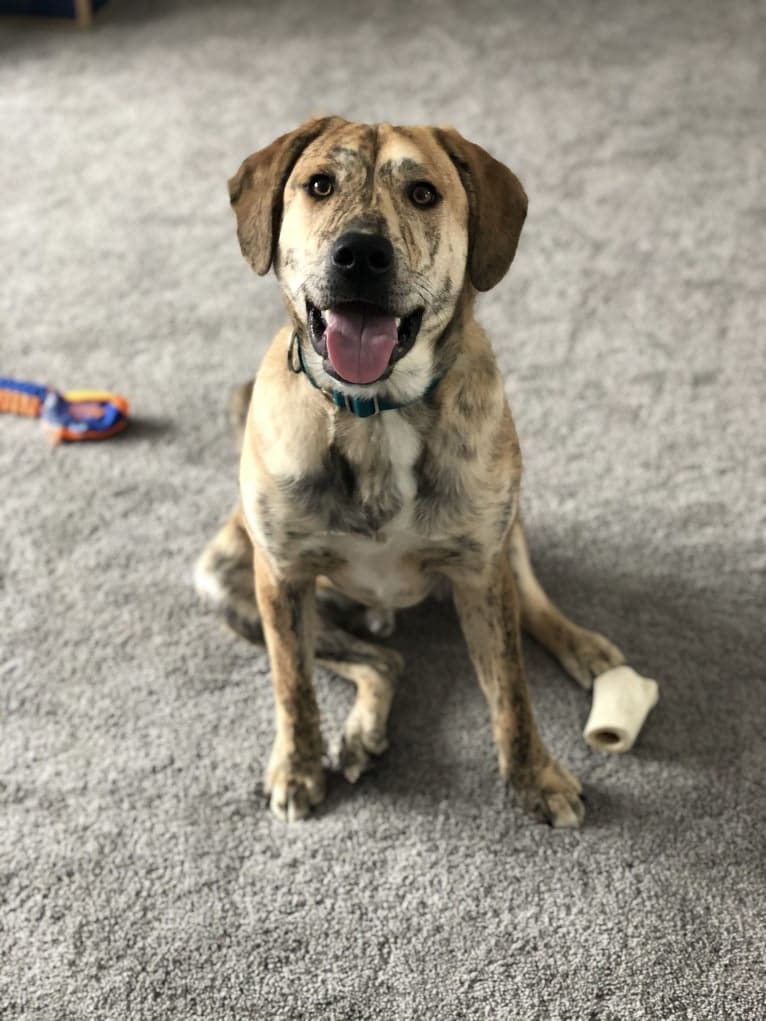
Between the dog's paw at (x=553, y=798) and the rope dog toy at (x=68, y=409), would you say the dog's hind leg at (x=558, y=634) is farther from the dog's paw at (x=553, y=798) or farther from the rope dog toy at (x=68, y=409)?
the rope dog toy at (x=68, y=409)

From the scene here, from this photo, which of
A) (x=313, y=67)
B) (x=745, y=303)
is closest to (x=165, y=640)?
(x=745, y=303)

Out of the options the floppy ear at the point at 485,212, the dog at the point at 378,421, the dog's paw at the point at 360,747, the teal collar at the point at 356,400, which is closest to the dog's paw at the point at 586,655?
the dog at the point at 378,421

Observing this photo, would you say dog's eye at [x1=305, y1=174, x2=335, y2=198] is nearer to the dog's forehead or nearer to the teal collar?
the dog's forehead

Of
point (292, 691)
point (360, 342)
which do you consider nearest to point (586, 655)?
point (292, 691)

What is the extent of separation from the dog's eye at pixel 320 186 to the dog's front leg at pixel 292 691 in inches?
23.2

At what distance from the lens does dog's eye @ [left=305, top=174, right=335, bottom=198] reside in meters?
1.67

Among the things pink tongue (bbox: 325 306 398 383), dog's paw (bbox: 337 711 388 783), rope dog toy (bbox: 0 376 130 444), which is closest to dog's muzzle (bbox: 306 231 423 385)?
pink tongue (bbox: 325 306 398 383)

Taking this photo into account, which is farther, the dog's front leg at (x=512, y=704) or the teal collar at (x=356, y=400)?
the dog's front leg at (x=512, y=704)

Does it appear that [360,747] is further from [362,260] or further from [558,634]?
[362,260]

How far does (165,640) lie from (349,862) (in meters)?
0.65

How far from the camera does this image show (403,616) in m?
2.41

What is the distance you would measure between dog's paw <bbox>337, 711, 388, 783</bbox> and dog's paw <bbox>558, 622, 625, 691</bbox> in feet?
1.32

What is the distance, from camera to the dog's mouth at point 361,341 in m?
1.64

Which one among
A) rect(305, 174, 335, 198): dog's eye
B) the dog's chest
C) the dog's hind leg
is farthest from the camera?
the dog's hind leg
